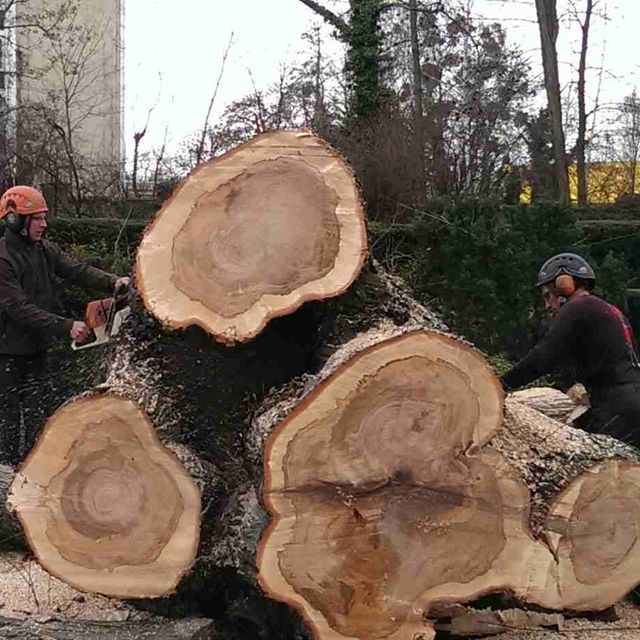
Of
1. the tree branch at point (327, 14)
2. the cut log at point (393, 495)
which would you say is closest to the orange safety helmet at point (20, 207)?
the cut log at point (393, 495)

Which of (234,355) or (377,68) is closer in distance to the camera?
(234,355)

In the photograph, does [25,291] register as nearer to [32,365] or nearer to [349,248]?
[32,365]

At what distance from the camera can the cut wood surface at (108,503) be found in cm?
335

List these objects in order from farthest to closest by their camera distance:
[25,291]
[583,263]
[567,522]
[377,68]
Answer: [377,68] → [25,291] → [583,263] → [567,522]

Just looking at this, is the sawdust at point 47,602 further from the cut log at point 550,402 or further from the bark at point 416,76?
the bark at point 416,76

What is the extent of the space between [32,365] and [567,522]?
3165 millimetres

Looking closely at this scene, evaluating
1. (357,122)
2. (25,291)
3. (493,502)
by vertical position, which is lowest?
(493,502)

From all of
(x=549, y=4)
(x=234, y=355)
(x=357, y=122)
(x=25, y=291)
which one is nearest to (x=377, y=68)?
(x=357, y=122)

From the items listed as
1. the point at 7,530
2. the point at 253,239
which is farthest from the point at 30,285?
the point at 253,239

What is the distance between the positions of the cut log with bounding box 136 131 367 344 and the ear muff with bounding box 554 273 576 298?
1296mm

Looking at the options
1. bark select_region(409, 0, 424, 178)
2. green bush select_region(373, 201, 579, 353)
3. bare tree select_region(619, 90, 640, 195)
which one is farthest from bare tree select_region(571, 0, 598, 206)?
green bush select_region(373, 201, 579, 353)

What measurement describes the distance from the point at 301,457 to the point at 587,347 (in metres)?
1.71

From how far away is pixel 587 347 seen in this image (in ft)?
13.8

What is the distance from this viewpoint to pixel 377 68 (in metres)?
16.9
